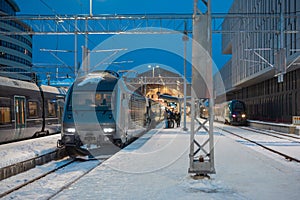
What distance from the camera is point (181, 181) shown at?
26.5ft

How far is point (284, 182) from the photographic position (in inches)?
315

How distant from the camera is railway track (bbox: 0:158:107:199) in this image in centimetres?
797

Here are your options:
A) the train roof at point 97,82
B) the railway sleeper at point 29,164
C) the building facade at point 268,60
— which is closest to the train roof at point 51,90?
the railway sleeper at point 29,164

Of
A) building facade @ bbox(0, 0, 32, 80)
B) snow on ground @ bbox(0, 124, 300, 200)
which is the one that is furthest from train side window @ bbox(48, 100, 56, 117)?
building facade @ bbox(0, 0, 32, 80)

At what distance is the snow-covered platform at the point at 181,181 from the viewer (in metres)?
6.90

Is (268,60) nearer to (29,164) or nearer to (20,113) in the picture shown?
(20,113)

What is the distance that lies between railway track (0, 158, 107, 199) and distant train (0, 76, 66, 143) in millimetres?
3710

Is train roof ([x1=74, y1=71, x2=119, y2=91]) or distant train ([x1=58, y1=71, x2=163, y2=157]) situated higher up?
train roof ([x1=74, y1=71, x2=119, y2=91])

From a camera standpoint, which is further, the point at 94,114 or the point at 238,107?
the point at 238,107

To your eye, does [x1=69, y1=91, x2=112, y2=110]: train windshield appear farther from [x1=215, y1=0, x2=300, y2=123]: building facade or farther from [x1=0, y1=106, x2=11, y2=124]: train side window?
[x1=215, y1=0, x2=300, y2=123]: building facade

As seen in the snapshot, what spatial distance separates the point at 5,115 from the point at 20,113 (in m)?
1.57

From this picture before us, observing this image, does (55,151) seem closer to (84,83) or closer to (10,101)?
(84,83)

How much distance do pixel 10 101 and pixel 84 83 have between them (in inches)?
178

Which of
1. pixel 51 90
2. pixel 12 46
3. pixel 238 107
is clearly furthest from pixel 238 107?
pixel 12 46
